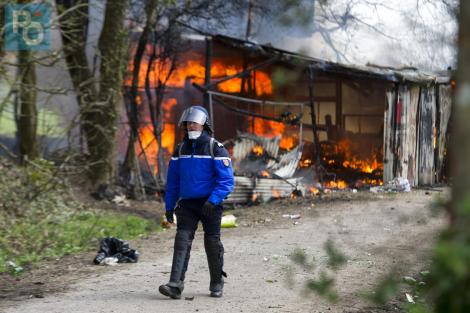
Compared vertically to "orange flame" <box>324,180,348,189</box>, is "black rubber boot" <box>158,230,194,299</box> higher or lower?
lower

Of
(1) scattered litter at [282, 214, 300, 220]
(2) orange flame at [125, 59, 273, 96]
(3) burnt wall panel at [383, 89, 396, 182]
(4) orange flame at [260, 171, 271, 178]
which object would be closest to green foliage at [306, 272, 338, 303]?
(1) scattered litter at [282, 214, 300, 220]

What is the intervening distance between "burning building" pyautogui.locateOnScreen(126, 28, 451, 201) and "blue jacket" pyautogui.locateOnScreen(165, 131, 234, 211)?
363 inches

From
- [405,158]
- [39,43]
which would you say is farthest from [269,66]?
[39,43]

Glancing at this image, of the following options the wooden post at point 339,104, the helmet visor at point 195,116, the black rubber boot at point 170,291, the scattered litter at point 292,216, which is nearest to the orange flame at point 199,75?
the wooden post at point 339,104

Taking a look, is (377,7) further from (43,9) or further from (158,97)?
(43,9)

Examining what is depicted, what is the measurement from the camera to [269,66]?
70.6ft

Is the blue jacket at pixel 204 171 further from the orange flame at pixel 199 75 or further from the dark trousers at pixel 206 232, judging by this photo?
the orange flame at pixel 199 75

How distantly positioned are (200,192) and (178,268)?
797 mm

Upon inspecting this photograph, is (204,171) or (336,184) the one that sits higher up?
(204,171)

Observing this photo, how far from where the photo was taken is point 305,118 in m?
21.1

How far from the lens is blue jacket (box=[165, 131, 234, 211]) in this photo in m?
7.52

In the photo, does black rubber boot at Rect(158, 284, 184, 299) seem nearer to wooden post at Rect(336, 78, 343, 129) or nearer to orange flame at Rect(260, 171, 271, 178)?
orange flame at Rect(260, 171, 271, 178)

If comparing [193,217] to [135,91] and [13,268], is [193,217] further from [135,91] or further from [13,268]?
[135,91]

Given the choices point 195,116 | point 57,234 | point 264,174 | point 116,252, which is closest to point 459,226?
point 195,116
